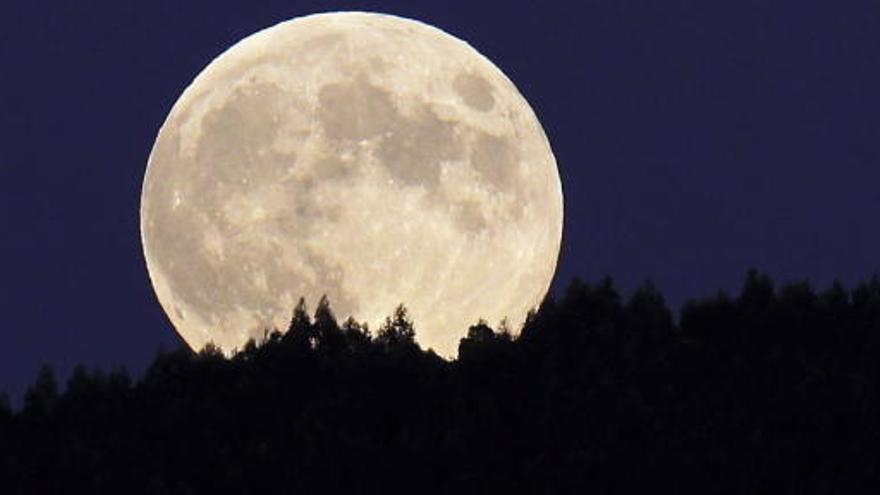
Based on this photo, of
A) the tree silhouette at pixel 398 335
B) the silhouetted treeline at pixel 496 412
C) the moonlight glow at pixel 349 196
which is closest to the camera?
the silhouetted treeline at pixel 496 412

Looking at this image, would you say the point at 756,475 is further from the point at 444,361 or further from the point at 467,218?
the point at 467,218

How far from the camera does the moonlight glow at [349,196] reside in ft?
84.1

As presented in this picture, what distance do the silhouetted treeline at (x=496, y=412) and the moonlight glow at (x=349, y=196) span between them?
5.23 meters

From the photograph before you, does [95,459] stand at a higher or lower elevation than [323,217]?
lower

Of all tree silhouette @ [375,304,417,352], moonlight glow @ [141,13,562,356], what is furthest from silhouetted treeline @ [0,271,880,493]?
moonlight glow @ [141,13,562,356]

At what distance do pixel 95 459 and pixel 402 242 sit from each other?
7297mm

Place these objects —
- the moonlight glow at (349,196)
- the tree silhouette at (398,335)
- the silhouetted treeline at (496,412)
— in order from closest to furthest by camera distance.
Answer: the silhouetted treeline at (496,412) → the tree silhouette at (398,335) → the moonlight glow at (349,196)

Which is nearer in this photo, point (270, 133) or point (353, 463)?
point (353, 463)

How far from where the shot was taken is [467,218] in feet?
85.1

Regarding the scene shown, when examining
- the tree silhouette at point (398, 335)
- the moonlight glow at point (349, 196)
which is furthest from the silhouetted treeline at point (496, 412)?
the moonlight glow at point (349, 196)

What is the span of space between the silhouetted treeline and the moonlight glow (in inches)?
206

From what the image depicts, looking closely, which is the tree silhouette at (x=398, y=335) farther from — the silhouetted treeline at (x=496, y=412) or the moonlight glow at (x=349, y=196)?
the moonlight glow at (x=349, y=196)

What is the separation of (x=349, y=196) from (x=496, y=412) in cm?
740

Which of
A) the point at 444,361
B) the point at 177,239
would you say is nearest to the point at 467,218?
the point at 177,239
